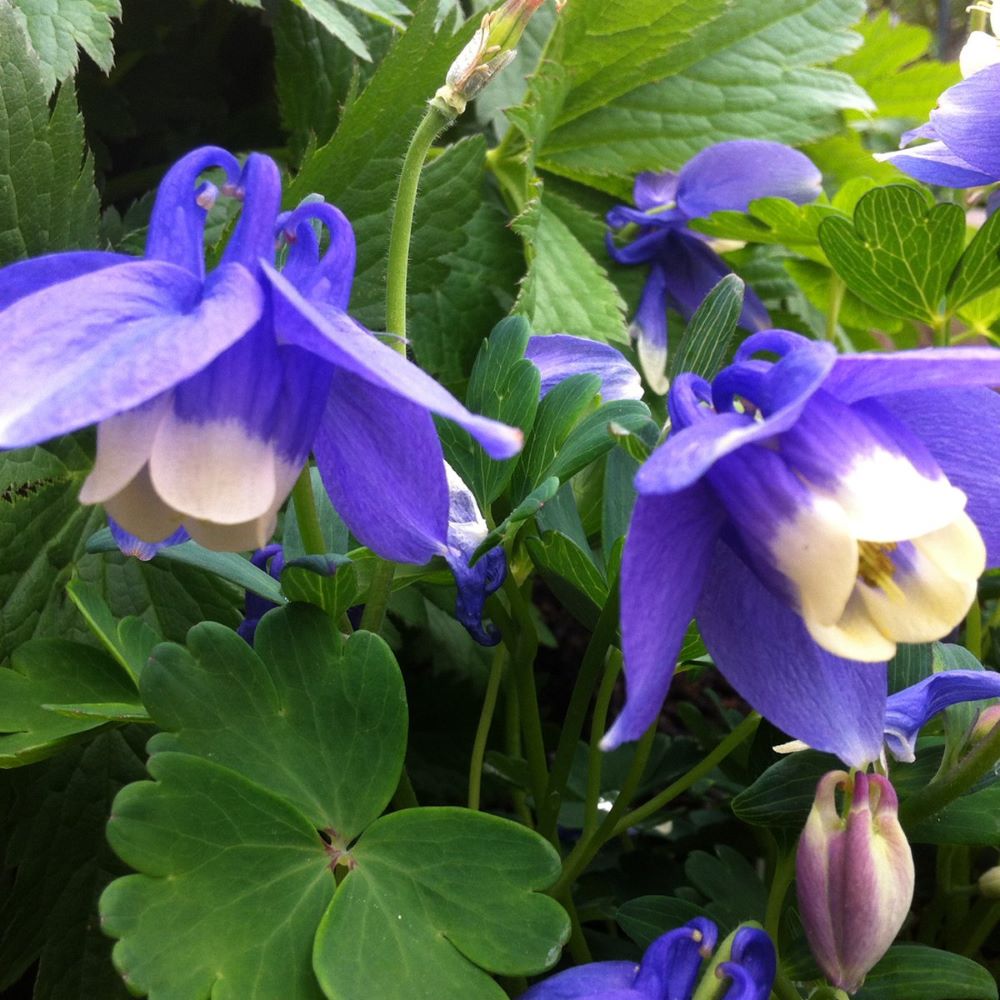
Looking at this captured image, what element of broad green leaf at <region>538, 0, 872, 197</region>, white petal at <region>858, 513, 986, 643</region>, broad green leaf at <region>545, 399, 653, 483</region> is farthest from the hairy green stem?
broad green leaf at <region>538, 0, 872, 197</region>

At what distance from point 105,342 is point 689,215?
74 centimetres

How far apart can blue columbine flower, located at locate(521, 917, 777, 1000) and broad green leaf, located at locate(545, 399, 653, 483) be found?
0.74ft

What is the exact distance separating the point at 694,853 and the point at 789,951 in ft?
0.35

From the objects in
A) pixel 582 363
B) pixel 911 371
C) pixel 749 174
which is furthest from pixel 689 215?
pixel 911 371

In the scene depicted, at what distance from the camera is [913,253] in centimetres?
72

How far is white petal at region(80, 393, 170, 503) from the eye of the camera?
0.37 m

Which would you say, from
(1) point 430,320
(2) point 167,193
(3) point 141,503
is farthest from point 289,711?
(1) point 430,320

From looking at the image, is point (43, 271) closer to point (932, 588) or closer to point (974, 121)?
point (932, 588)

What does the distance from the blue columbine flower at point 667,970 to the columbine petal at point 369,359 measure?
28 centimetres

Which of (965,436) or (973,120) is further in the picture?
(973,120)

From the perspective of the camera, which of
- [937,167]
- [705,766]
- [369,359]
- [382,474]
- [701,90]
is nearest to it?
[369,359]

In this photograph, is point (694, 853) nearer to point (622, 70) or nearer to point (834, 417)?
point (834, 417)

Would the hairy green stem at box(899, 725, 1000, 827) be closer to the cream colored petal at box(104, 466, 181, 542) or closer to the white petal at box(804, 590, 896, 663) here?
the white petal at box(804, 590, 896, 663)

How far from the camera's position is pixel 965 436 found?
44 cm
